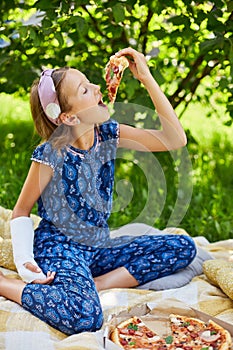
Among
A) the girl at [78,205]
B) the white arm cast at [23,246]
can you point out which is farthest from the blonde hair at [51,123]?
the white arm cast at [23,246]

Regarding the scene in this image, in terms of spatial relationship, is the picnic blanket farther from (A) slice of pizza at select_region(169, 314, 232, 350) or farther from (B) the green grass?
(B) the green grass

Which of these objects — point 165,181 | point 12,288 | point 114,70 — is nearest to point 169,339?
point 12,288

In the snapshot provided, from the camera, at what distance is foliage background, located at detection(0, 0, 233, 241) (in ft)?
→ 11.1

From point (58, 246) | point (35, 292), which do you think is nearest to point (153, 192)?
point (58, 246)

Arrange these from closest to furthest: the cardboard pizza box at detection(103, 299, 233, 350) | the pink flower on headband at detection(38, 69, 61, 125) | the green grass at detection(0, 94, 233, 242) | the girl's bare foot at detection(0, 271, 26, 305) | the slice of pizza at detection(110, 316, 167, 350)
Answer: the slice of pizza at detection(110, 316, 167, 350) < the cardboard pizza box at detection(103, 299, 233, 350) < the girl's bare foot at detection(0, 271, 26, 305) < the pink flower on headband at detection(38, 69, 61, 125) < the green grass at detection(0, 94, 233, 242)

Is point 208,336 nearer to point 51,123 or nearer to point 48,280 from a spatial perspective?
point 48,280

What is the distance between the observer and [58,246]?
8.77 ft

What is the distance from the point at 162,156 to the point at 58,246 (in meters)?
1.55

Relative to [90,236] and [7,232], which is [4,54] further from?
[90,236]

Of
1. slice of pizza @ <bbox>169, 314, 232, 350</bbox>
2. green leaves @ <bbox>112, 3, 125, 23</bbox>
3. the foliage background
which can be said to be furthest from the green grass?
slice of pizza @ <bbox>169, 314, 232, 350</bbox>

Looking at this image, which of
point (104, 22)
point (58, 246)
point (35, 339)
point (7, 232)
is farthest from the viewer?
point (104, 22)

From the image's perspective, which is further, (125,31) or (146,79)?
(125,31)

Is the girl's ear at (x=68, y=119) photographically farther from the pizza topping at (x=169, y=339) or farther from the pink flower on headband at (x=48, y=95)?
the pizza topping at (x=169, y=339)

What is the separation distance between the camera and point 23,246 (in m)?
2.57
